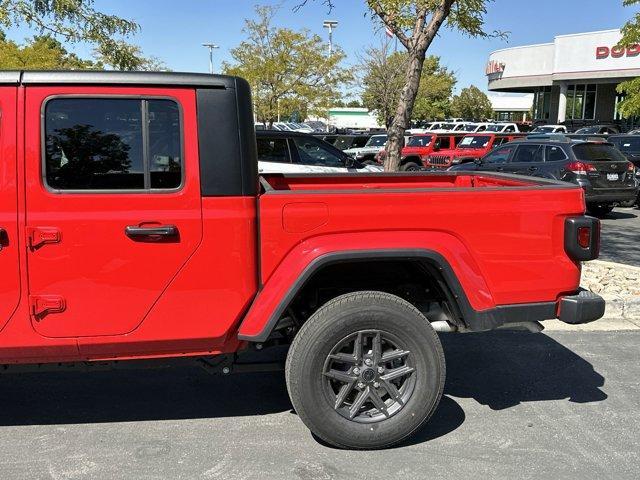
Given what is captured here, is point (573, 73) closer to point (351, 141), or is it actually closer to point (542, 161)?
point (351, 141)

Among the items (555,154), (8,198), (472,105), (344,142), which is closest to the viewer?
(8,198)

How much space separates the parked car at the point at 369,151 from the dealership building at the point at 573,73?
1930 centimetres

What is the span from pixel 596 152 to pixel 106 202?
39.3 feet

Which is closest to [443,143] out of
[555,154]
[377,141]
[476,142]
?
[476,142]

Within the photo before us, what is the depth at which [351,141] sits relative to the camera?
79.2ft

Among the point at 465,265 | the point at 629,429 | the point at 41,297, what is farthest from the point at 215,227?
the point at 629,429

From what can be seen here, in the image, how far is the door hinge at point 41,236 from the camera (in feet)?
10.0

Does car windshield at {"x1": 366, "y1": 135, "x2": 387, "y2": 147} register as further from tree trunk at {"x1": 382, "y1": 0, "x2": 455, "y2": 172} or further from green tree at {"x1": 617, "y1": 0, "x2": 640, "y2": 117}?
tree trunk at {"x1": 382, "y1": 0, "x2": 455, "y2": 172}

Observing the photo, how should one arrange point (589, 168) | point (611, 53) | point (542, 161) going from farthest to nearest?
point (611, 53)
point (542, 161)
point (589, 168)

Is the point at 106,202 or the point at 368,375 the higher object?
the point at 106,202

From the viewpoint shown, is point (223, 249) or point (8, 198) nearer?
point (8, 198)

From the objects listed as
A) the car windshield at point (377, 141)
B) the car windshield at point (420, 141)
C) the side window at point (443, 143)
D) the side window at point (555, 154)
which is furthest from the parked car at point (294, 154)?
the car windshield at point (377, 141)

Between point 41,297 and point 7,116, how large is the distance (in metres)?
0.88

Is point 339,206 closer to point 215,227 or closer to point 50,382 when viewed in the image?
point 215,227
